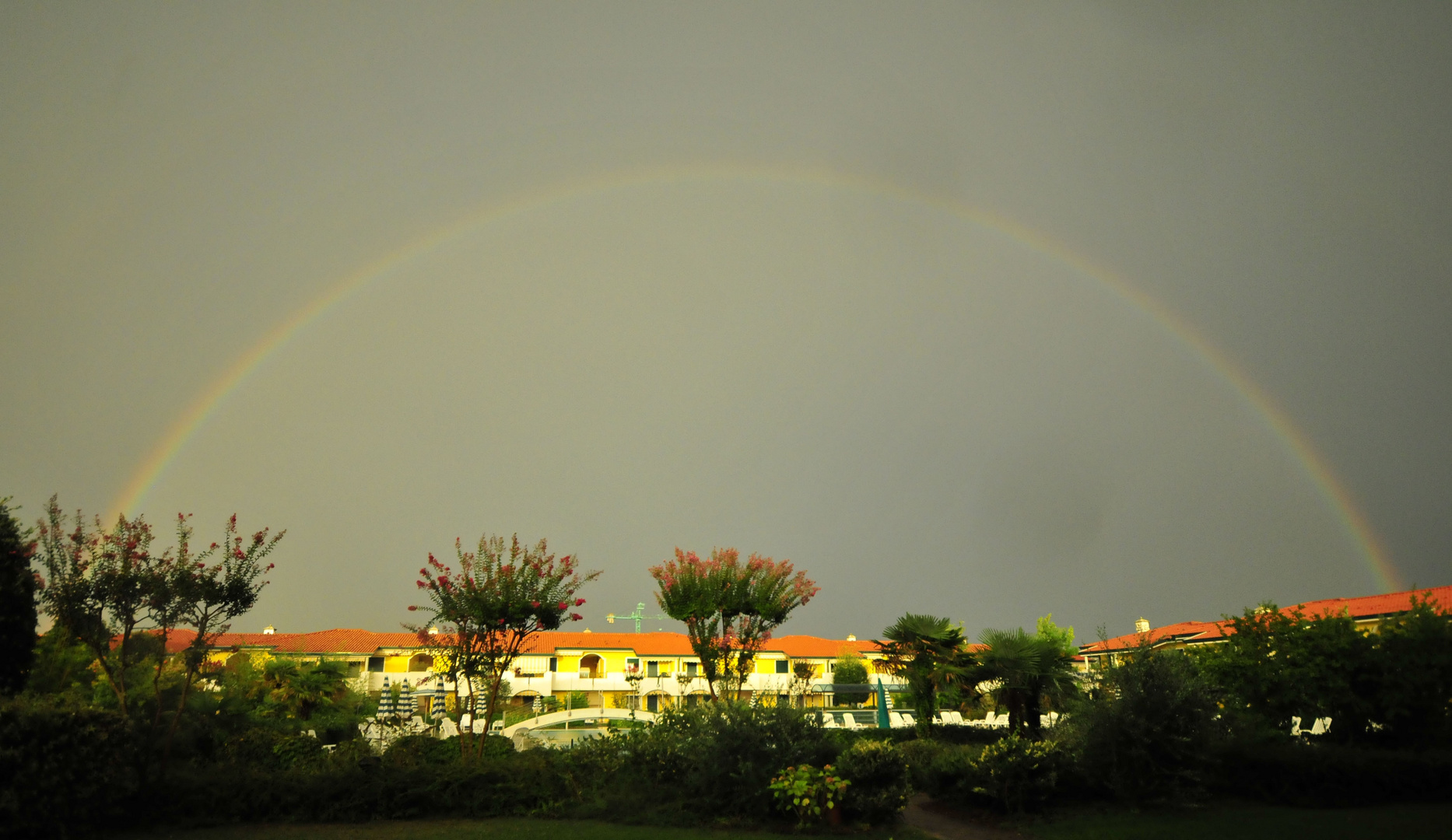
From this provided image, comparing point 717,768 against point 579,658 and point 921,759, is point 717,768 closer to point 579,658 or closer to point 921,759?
point 921,759

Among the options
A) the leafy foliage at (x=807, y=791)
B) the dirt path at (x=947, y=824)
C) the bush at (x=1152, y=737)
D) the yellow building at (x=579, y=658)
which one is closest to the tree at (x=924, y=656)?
the dirt path at (x=947, y=824)

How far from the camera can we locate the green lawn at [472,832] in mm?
12359

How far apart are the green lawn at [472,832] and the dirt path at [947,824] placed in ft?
2.80

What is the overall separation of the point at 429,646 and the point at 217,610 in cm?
400

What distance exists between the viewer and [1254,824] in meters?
12.6

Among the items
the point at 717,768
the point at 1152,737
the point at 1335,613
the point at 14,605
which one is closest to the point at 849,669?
the point at 1335,613

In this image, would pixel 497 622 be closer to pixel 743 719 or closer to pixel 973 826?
pixel 743 719

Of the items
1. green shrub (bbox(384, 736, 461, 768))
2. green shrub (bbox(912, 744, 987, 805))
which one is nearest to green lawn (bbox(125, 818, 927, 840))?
green shrub (bbox(384, 736, 461, 768))

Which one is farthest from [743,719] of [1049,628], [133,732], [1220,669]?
[1049,628]

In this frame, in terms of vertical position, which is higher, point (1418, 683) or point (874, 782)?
point (1418, 683)

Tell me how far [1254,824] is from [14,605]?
20.0m

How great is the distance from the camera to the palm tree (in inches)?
835

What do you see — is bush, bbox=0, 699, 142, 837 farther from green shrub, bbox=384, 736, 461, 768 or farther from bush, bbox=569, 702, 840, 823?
bush, bbox=569, 702, 840, 823

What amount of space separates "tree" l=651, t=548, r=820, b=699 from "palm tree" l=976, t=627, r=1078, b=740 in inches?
206
